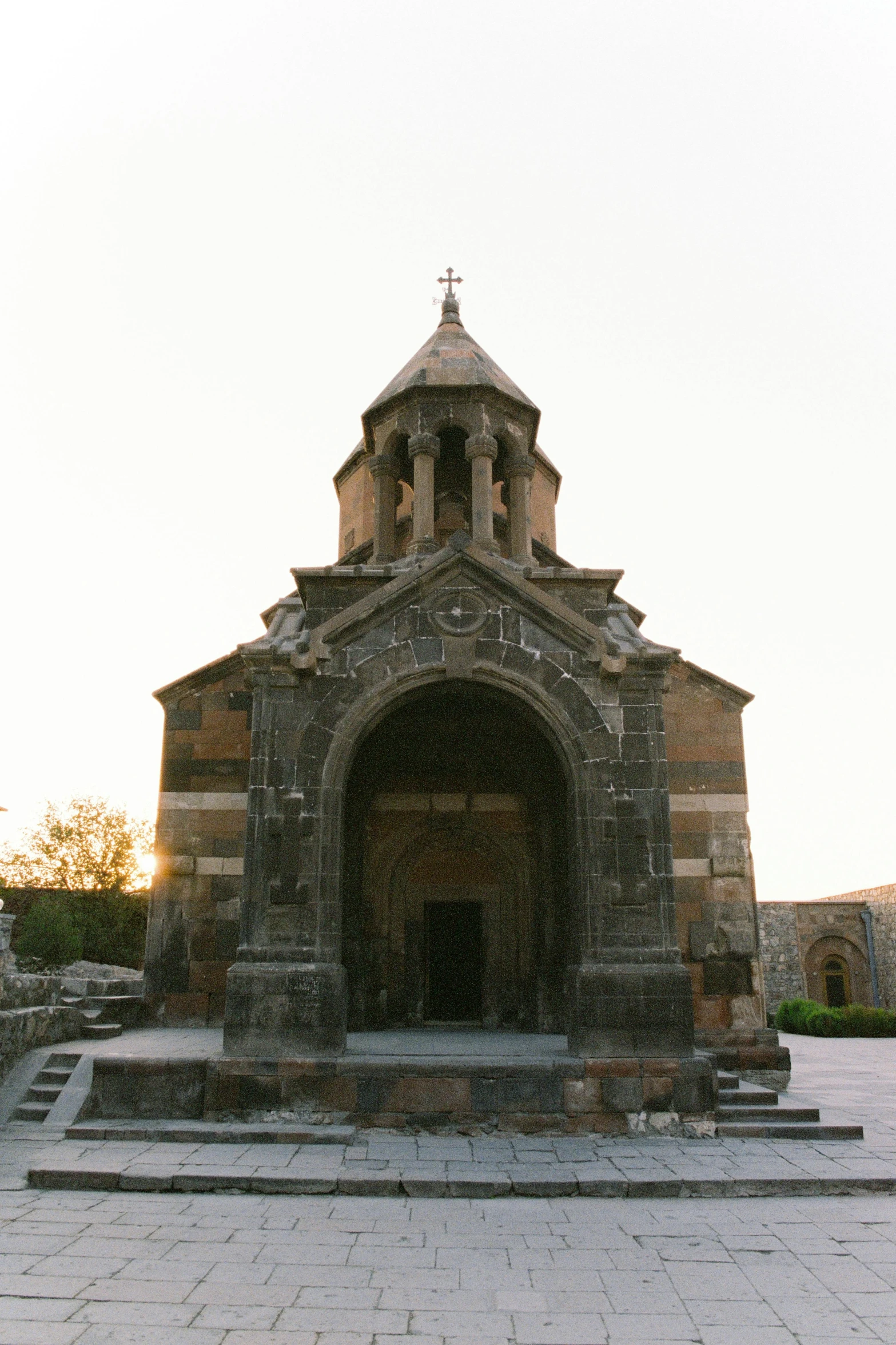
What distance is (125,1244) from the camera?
5.39m

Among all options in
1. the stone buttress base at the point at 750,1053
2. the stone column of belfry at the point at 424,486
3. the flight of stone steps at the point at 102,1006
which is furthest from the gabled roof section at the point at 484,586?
the flight of stone steps at the point at 102,1006

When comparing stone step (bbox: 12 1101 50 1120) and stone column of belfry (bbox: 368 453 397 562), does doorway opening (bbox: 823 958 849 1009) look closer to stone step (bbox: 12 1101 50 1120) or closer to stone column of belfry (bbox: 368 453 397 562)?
stone column of belfry (bbox: 368 453 397 562)

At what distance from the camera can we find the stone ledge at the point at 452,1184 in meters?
6.41

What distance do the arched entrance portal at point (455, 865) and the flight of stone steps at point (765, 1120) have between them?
100 inches

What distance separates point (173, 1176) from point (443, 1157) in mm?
1921

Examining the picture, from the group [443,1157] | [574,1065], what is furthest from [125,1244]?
[574,1065]

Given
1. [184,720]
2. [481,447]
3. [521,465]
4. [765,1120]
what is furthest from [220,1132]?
[521,465]

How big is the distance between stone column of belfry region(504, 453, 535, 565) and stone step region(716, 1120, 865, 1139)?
20.1ft

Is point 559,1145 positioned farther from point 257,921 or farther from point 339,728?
point 339,728

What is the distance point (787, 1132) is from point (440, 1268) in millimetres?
4020

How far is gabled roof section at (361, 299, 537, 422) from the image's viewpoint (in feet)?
36.9

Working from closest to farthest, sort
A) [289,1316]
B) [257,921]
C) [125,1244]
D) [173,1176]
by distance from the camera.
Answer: [289,1316] < [125,1244] < [173,1176] < [257,921]

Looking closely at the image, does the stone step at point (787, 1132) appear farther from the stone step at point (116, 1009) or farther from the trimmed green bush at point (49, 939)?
the trimmed green bush at point (49, 939)

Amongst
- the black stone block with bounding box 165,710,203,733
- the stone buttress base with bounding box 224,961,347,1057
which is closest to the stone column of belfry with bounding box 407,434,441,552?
the black stone block with bounding box 165,710,203,733
